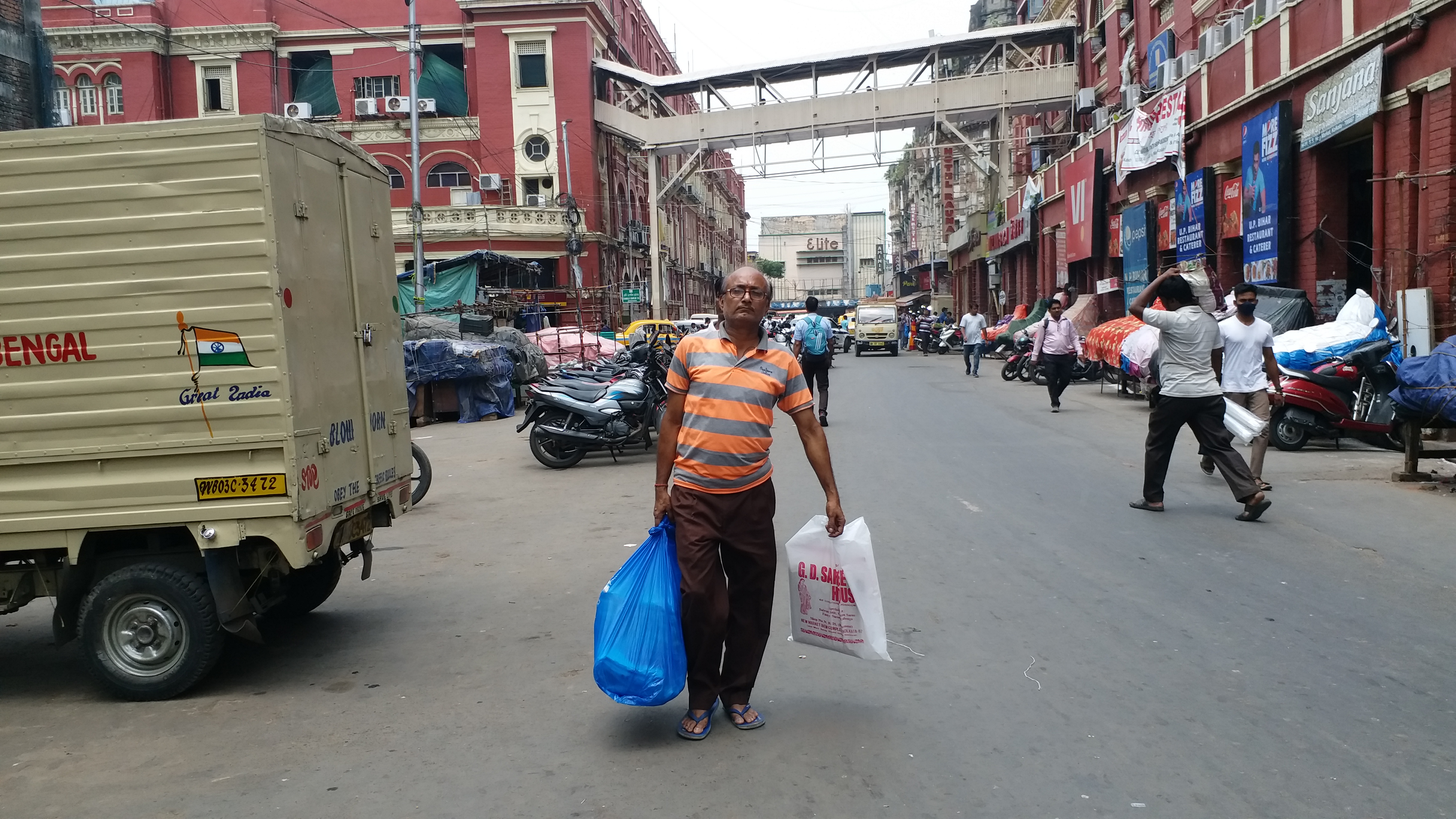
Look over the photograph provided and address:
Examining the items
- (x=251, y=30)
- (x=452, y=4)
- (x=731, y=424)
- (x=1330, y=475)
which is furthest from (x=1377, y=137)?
(x=251, y=30)

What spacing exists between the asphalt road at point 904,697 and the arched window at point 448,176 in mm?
38768

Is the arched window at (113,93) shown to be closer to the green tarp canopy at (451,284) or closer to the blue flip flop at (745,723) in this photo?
the green tarp canopy at (451,284)

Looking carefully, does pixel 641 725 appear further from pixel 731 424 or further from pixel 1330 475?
pixel 1330 475

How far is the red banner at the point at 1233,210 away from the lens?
2009 cm

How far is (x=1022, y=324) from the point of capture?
102 ft

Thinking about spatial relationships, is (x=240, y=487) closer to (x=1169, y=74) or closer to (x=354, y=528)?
(x=354, y=528)

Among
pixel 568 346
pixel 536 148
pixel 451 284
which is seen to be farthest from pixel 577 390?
pixel 536 148

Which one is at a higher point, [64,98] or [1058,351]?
[64,98]

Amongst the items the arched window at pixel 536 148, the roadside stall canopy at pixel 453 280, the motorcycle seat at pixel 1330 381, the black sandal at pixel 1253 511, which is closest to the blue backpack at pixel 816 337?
the motorcycle seat at pixel 1330 381

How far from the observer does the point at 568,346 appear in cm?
2673

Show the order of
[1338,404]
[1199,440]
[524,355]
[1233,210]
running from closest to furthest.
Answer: [1199,440], [1338,404], [1233,210], [524,355]

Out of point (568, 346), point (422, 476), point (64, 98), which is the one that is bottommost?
point (422, 476)

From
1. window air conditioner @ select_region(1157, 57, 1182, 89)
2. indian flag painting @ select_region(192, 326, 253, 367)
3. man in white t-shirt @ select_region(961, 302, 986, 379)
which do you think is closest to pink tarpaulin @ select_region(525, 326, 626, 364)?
man in white t-shirt @ select_region(961, 302, 986, 379)

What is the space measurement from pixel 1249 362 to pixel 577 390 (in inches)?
281
